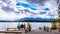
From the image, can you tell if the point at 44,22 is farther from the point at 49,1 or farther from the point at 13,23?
the point at 13,23

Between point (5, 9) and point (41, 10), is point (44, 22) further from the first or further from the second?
point (5, 9)

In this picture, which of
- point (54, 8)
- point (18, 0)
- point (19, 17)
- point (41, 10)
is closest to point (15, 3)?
point (18, 0)

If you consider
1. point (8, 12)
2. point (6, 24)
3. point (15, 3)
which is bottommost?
point (6, 24)

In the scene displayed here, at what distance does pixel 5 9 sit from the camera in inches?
258

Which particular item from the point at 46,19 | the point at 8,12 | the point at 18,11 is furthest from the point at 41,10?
the point at 8,12

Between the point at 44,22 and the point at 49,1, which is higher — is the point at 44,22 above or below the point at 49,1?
below

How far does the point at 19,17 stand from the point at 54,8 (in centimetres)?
175

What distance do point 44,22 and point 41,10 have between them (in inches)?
23.6

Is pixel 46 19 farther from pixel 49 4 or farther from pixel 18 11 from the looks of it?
pixel 18 11

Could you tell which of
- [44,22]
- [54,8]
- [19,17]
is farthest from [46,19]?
[19,17]

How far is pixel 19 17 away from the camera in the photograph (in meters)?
6.58

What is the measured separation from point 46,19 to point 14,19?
5.03 ft

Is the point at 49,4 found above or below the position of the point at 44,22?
above

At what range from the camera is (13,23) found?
21.6 ft
